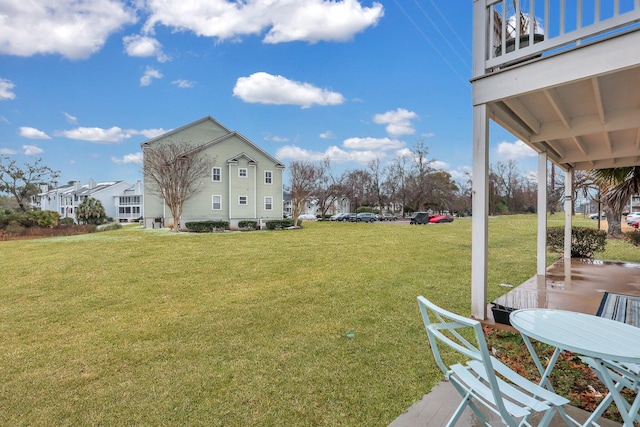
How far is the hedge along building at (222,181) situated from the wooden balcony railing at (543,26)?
70.4ft

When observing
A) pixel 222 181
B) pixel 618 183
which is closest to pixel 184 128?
pixel 222 181

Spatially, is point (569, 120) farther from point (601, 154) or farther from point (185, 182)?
point (185, 182)

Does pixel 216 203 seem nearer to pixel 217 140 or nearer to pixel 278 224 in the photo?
pixel 217 140

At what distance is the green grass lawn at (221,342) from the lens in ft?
7.97

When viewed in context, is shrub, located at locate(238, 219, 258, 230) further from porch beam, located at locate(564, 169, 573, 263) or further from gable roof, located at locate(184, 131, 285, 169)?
porch beam, located at locate(564, 169, 573, 263)

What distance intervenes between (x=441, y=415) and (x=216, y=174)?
77.3 ft

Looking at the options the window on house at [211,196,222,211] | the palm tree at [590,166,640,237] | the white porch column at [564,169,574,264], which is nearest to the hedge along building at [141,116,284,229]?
the window on house at [211,196,222,211]

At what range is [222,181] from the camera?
78.4 feet

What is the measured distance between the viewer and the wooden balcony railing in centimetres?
258

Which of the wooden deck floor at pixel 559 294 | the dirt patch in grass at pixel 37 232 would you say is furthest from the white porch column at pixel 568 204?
the dirt patch in grass at pixel 37 232

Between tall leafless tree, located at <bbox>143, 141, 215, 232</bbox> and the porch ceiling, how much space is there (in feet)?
63.6

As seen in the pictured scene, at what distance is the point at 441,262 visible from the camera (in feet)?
28.7

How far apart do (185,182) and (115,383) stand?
19737 millimetres

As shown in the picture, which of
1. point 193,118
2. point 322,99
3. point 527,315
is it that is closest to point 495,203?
point 322,99
